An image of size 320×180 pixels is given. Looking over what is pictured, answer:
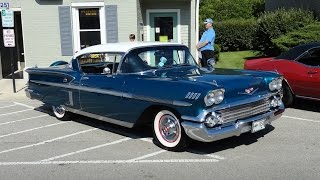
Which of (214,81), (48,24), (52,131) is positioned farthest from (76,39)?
(214,81)

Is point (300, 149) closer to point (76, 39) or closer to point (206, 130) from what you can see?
point (206, 130)

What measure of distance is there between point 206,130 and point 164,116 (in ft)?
2.73

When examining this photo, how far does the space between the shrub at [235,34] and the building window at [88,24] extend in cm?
1107

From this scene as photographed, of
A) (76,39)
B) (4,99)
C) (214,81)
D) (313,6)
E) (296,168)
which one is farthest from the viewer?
(313,6)

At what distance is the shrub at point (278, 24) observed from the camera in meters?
15.7

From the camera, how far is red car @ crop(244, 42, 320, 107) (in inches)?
311

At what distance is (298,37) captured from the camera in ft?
46.0

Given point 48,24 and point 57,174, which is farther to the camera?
point 48,24

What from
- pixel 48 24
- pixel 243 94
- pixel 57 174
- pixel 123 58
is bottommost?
pixel 57 174

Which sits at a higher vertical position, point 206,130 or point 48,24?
point 48,24

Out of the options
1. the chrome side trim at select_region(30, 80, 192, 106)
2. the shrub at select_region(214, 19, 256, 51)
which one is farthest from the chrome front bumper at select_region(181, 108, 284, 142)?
the shrub at select_region(214, 19, 256, 51)

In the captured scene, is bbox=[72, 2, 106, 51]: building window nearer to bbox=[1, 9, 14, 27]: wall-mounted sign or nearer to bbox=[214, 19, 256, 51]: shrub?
bbox=[1, 9, 14, 27]: wall-mounted sign

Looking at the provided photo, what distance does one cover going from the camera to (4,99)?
10953 mm

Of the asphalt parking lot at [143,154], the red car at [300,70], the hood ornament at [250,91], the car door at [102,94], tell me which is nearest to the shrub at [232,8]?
the red car at [300,70]
